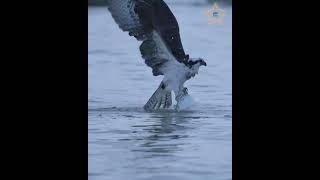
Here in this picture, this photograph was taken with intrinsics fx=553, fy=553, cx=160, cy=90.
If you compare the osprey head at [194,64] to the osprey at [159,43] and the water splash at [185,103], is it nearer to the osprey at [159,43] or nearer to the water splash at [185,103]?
the osprey at [159,43]

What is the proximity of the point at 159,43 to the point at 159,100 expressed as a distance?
1.14ft

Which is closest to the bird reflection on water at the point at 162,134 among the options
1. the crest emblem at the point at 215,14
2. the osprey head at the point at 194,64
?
the osprey head at the point at 194,64

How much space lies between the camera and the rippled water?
321cm

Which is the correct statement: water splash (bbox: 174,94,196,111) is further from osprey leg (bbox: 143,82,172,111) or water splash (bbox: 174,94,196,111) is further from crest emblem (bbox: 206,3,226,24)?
crest emblem (bbox: 206,3,226,24)

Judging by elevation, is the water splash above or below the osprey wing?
below

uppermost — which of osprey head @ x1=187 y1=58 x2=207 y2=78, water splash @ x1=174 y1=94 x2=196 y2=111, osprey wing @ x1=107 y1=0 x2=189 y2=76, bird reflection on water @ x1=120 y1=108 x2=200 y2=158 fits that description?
osprey wing @ x1=107 y1=0 x2=189 y2=76

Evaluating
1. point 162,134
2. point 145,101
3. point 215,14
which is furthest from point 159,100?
point 215,14

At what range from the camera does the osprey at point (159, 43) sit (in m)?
3.32

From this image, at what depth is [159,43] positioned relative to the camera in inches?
132

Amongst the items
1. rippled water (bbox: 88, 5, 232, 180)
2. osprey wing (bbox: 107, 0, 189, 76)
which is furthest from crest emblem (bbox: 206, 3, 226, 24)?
osprey wing (bbox: 107, 0, 189, 76)

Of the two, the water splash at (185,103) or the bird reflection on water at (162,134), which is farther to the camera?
the water splash at (185,103)

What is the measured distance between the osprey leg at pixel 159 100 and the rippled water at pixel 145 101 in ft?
0.10

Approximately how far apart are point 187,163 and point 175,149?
4.2 inches
